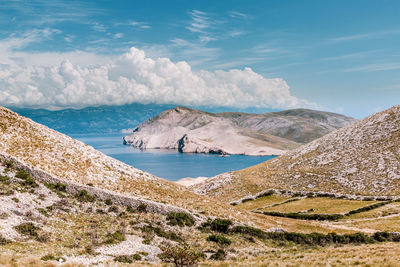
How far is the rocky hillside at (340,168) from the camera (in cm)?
7594

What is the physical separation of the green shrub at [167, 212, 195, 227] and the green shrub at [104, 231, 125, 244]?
275 inches

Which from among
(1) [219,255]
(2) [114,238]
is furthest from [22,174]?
(1) [219,255]

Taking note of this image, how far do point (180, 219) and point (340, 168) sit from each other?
238 ft

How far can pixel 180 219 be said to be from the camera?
108 feet

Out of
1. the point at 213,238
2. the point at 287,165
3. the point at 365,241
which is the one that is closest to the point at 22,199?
the point at 213,238

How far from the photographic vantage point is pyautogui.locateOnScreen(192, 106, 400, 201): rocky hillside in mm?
75938

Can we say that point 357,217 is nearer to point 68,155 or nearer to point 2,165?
point 68,155

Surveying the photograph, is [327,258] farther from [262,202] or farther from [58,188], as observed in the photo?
[262,202]

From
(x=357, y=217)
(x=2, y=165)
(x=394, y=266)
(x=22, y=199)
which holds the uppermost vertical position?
(x=2, y=165)

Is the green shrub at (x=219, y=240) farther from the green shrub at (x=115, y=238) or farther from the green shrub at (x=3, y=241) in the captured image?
the green shrub at (x=3, y=241)

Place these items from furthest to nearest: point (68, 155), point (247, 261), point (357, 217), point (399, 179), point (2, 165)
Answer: point (399, 179) → point (357, 217) → point (68, 155) → point (2, 165) → point (247, 261)

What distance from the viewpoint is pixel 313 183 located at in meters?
83.2

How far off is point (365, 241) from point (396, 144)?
224 feet

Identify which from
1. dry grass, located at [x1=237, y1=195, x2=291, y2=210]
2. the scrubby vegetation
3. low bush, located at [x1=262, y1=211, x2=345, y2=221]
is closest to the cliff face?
the scrubby vegetation
